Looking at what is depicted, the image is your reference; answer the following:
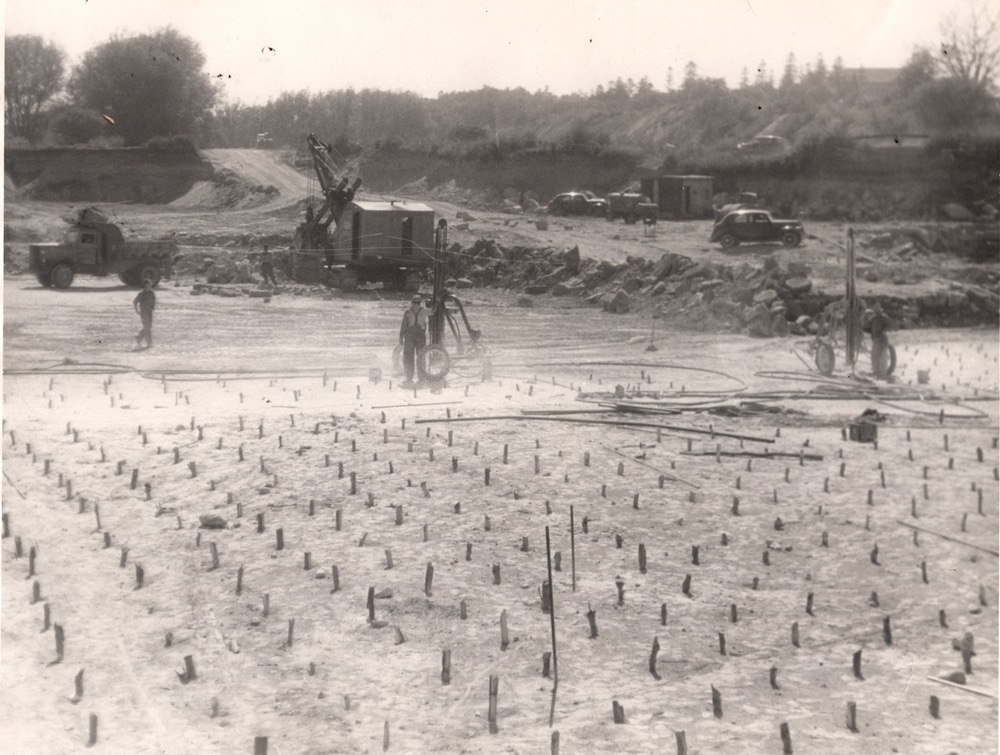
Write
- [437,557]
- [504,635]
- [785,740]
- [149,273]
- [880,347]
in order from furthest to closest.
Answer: [149,273] < [880,347] < [437,557] < [504,635] < [785,740]

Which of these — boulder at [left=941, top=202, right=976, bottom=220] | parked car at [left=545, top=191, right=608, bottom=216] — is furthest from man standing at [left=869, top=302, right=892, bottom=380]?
parked car at [left=545, top=191, right=608, bottom=216]

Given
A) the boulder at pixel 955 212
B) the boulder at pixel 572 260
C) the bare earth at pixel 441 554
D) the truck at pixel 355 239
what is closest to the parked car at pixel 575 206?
the boulder at pixel 955 212

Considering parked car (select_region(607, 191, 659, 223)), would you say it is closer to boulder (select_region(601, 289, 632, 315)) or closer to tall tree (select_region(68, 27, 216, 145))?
boulder (select_region(601, 289, 632, 315))

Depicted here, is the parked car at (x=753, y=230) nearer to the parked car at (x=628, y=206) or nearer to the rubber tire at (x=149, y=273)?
the parked car at (x=628, y=206)

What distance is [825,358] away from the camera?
1282 centimetres

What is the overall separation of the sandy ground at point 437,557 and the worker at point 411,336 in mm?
358

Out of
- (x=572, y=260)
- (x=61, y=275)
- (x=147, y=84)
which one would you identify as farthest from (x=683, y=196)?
(x=147, y=84)

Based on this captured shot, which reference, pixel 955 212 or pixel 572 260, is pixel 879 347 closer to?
pixel 572 260

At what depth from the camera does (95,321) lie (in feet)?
36.7

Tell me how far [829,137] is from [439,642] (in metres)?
24.8

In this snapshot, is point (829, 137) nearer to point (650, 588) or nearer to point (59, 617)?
point (650, 588)

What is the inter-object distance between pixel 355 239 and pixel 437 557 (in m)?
7.12

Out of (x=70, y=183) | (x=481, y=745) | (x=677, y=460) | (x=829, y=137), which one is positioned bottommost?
(x=481, y=745)

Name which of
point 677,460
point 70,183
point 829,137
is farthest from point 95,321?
point 829,137
